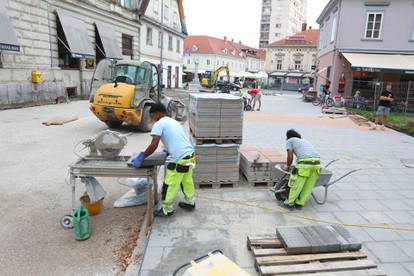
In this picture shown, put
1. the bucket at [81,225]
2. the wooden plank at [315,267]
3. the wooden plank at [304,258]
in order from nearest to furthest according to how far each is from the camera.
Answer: the wooden plank at [315,267] → the wooden plank at [304,258] → the bucket at [81,225]

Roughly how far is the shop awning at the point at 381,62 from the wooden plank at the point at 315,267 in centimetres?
2062

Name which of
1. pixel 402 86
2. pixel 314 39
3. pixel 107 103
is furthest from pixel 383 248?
pixel 314 39

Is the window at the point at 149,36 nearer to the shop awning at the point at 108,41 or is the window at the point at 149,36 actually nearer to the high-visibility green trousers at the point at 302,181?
the shop awning at the point at 108,41

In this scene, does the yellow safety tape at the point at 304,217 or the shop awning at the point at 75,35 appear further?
the shop awning at the point at 75,35

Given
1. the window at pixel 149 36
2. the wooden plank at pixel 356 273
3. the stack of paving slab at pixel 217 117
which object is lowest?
the wooden plank at pixel 356 273

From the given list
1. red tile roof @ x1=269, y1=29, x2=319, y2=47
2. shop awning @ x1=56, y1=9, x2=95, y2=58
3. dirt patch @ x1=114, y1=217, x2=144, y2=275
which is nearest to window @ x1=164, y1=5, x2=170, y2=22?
shop awning @ x1=56, y1=9, x2=95, y2=58

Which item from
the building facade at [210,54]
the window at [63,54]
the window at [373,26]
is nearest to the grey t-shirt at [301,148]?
the window at [63,54]

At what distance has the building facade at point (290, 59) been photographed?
195 feet

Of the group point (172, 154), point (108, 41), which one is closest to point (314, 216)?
point (172, 154)

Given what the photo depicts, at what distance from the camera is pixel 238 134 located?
5.90 m

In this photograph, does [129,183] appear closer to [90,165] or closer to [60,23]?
[90,165]

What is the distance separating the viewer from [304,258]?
3.42 metres

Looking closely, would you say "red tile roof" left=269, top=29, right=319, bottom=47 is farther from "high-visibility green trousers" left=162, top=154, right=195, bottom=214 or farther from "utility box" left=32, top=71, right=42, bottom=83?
"high-visibility green trousers" left=162, top=154, right=195, bottom=214

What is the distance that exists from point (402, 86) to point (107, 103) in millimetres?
18854
